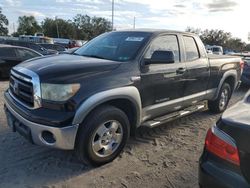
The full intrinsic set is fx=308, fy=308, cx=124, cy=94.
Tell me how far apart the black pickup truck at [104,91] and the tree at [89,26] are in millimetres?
79431

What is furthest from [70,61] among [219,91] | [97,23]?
[97,23]

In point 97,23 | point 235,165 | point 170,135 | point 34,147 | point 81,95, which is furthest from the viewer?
point 97,23

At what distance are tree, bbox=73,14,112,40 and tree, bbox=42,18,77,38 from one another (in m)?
2.26

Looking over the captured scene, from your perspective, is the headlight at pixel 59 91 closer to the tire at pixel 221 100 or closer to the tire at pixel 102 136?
the tire at pixel 102 136

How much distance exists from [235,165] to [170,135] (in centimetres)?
309

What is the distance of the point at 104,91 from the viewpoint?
3801mm

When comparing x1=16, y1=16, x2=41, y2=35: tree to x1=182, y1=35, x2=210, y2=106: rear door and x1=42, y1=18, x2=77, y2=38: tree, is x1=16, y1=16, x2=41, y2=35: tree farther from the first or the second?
x1=182, y1=35, x2=210, y2=106: rear door

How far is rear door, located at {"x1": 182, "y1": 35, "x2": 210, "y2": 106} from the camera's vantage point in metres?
5.34

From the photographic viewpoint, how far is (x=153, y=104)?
4.61 m

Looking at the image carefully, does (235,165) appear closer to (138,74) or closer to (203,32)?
(138,74)

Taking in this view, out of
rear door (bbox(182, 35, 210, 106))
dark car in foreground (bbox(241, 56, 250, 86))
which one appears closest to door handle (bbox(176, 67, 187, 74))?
rear door (bbox(182, 35, 210, 106))

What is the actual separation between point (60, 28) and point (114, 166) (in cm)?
8168

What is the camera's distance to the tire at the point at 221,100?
6.70 metres

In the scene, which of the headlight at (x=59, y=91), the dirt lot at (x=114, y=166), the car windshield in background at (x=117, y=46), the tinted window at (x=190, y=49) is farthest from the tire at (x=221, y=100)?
the headlight at (x=59, y=91)
